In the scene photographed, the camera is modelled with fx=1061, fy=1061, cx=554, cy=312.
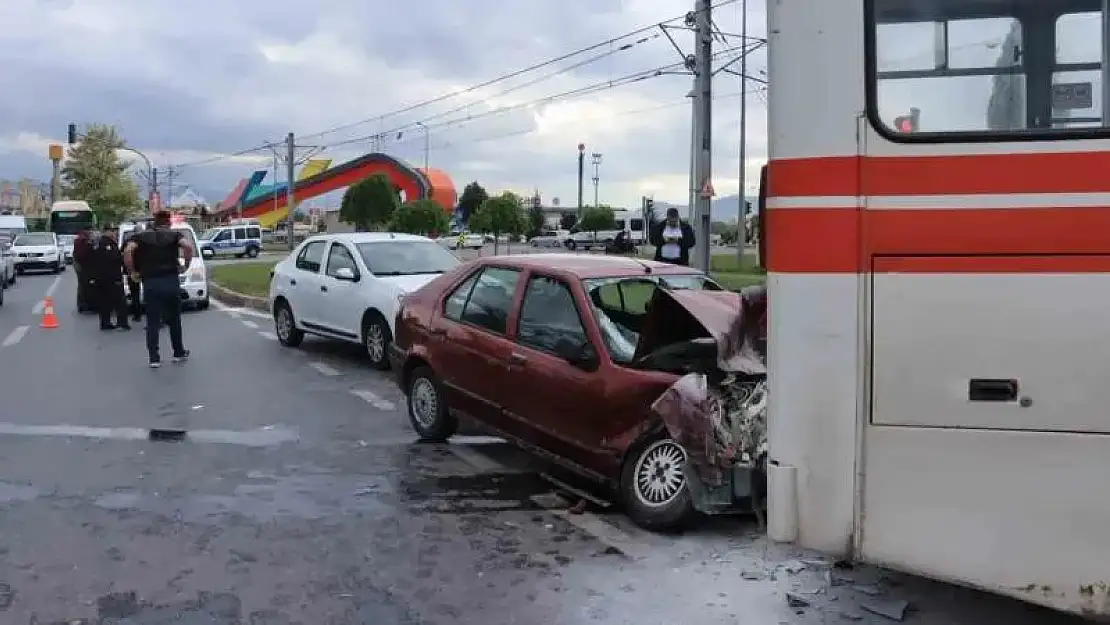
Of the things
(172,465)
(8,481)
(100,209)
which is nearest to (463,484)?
(172,465)

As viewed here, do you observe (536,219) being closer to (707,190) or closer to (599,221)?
(599,221)

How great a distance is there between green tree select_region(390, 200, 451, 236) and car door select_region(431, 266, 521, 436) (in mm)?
55959

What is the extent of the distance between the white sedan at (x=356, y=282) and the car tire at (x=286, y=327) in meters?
0.01

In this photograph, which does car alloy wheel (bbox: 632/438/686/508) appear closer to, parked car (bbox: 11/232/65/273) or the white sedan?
the white sedan

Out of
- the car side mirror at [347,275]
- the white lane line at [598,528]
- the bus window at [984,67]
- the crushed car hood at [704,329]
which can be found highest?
the bus window at [984,67]

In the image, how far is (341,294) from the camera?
525 inches

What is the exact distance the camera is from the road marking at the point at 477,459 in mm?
7734

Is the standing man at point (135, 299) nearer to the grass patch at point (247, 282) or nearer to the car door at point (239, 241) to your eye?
the grass patch at point (247, 282)

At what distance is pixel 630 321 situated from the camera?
690 centimetres

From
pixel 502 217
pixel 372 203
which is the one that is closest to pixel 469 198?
pixel 372 203

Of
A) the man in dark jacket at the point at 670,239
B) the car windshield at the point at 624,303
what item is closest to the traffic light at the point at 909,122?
the car windshield at the point at 624,303

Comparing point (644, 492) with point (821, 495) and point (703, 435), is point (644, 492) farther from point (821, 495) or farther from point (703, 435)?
point (821, 495)

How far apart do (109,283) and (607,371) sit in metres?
14.0

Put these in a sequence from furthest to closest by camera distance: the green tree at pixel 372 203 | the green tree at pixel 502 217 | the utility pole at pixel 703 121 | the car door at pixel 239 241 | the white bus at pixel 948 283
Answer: the green tree at pixel 372 203
the car door at pixel 239 241
the green tree at pixel 502 217
the utility pole at pixel 703 121
the white bus at pixel 948 283
